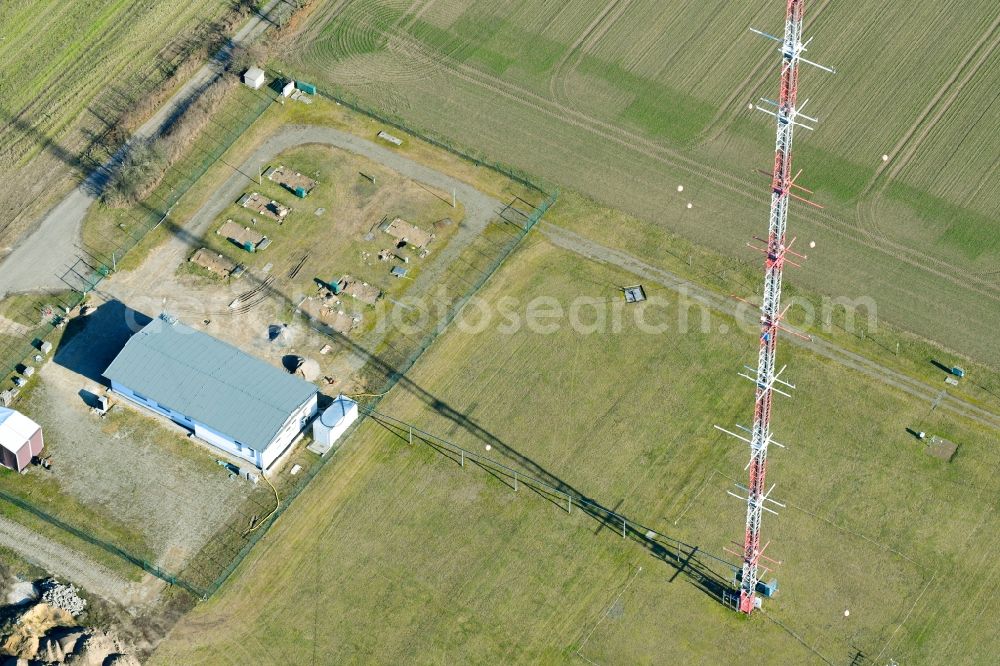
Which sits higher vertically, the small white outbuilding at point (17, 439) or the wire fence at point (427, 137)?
the wire fence at point (427, 137)

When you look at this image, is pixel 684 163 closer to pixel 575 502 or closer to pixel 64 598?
pixel 575 502

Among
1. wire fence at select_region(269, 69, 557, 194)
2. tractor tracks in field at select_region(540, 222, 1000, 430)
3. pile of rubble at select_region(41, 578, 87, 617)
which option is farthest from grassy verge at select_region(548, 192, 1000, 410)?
pile of rubble at select_region(41, 578, 87, 617)

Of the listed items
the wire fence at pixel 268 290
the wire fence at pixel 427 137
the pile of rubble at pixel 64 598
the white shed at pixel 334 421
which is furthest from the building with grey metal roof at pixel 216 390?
the wire fence at pixel 427 137

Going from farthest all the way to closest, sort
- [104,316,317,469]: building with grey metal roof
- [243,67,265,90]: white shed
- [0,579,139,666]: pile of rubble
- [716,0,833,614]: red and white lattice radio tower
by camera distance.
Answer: [243,67,265,90]: white shed, [104,316,317,469]: building with grey metal roof, [0,579,139,666]: pile of rubble, [716,0,833,614]: red and white lattice radio tower

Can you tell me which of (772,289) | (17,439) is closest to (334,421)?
(17,439)

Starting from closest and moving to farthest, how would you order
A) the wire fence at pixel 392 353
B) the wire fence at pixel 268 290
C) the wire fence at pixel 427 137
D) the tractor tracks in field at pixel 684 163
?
the wire fence at pixel 268 290 < the wire fence at pixel 392 353 < the tractor tracks in field at pixel 684 163 < the wire fence at pixel 427 137

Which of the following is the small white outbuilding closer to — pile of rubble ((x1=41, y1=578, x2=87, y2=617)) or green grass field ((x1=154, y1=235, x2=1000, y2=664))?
pile of rubble ((x1=41, y1=578, x2=87, y2=617))

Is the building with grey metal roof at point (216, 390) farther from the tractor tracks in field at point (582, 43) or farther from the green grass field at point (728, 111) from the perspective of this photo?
the tractor tracks in field at point (582, 43)
